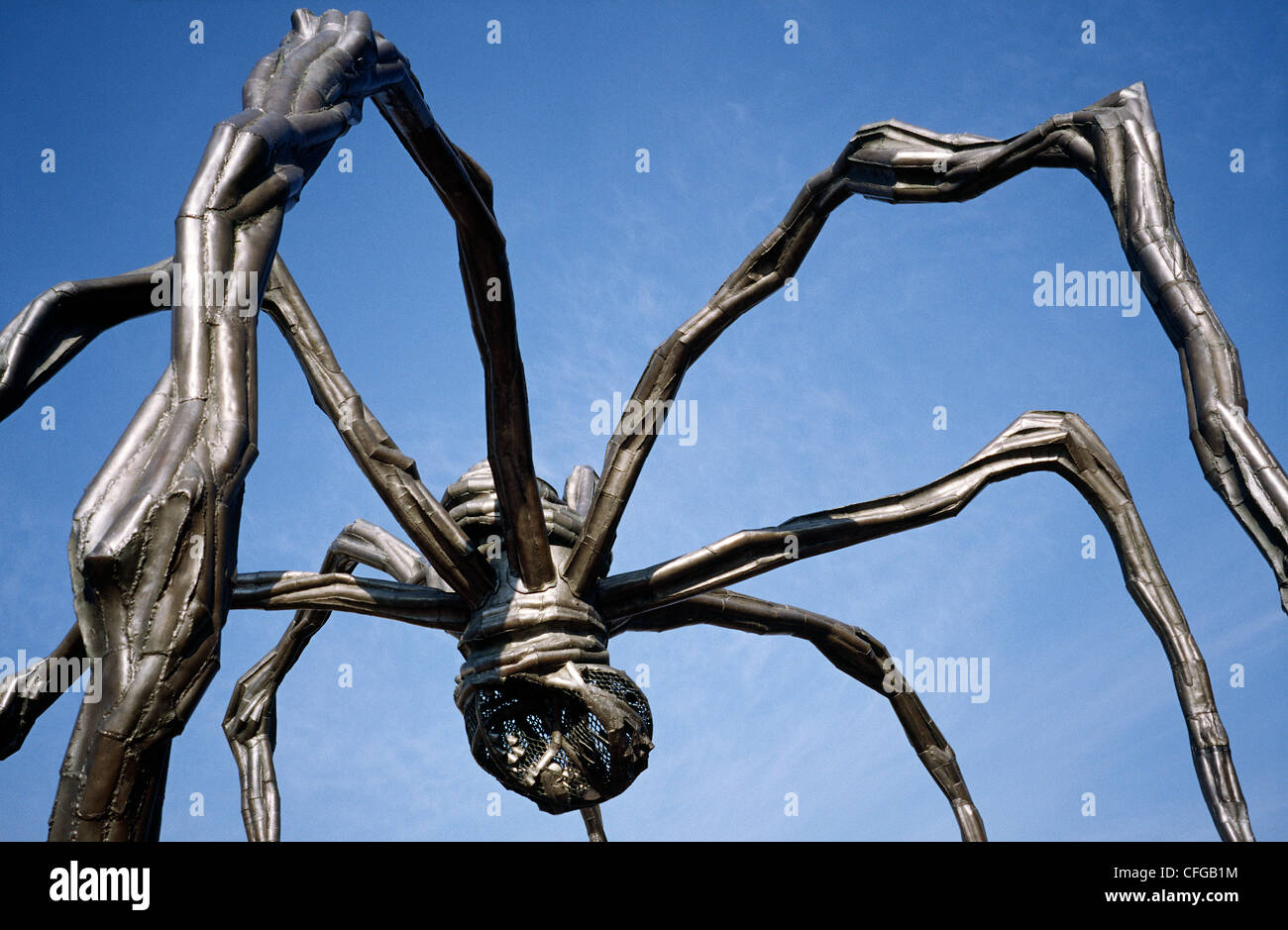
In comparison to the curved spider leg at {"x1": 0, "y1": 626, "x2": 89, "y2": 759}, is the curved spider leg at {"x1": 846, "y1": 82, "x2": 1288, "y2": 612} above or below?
above

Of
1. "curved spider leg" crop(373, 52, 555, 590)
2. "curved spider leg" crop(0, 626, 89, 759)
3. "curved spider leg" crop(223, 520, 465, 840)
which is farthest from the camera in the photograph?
"curved spider leg" crop(223, 520, 465, 840)

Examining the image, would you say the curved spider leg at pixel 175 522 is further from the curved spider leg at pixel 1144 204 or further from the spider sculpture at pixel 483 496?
the curved spider leg at pixel 1144 204

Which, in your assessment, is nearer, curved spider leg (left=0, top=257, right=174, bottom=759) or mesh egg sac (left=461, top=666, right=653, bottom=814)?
curved spider leg (left=0, top=257, right=174, bottom=759)

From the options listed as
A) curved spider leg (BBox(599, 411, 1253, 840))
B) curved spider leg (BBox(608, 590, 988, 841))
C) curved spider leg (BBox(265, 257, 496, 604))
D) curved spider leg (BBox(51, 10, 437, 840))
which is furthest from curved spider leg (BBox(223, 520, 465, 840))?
curved spider leg (BBox(51, 10, 437, 840))

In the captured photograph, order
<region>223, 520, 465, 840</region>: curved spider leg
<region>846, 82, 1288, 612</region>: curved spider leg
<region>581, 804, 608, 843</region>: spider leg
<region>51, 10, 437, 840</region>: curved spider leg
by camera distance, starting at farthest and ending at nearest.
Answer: <region>581, 804, 608, 843</region>: spider leg
<region>223, 520, 465, 840</region>: curved spider leg
<region>846, 82, 1288, 612</region>: curved spider leg
<region>51, 10, 437, 840</region>: curved spider leg

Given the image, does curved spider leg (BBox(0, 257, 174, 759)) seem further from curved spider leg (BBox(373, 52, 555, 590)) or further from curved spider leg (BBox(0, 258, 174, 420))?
curved spider leg (BBox(373, 52, 555, 590))

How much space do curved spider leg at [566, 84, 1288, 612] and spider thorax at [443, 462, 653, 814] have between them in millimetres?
339

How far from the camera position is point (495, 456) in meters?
6.86

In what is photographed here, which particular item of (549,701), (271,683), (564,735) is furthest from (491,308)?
(271,683)

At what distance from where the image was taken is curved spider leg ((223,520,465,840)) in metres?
8.78

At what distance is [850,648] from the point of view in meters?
8.94

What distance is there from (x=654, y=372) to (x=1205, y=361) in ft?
11.2

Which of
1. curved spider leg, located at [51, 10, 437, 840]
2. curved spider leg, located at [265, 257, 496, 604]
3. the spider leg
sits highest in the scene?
curved spider leg, located at [265, 257, 496, 604]
